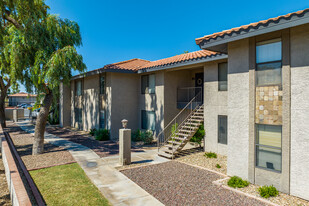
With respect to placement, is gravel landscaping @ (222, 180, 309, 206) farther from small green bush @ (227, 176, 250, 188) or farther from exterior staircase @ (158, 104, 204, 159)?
exterior staircase @ (158, 104, 204, 159)

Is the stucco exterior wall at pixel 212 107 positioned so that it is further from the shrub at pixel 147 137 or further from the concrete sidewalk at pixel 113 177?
the shrub at pixel 147 137

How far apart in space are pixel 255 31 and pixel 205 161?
654 centimetres

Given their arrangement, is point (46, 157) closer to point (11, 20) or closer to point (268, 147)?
point (11, 20)

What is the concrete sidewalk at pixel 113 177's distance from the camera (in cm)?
626

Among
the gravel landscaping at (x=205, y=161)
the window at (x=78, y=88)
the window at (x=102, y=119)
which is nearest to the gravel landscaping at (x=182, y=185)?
the gravel landscaping at (x=205, y=161)

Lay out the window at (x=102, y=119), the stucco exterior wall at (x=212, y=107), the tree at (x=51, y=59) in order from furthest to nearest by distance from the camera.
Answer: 1. the window at (x=102, y=119)
2. the stucco exterior wall at (x=212, y=107)
3. the tree at (x=51, y=59)

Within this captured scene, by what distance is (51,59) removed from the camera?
1014cm

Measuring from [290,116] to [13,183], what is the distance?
8627 mm

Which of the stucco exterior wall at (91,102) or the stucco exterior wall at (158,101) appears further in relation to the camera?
the stucco exterior wall at (91,102)

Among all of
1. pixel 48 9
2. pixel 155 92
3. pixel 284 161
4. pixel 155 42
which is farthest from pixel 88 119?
pixel 155 42

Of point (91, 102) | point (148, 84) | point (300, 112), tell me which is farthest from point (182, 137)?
point (91, 102)

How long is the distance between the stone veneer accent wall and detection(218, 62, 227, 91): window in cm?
421

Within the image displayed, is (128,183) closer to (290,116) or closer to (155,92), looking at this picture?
(290,116)

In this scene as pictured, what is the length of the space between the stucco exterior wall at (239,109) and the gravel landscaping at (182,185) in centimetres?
107
